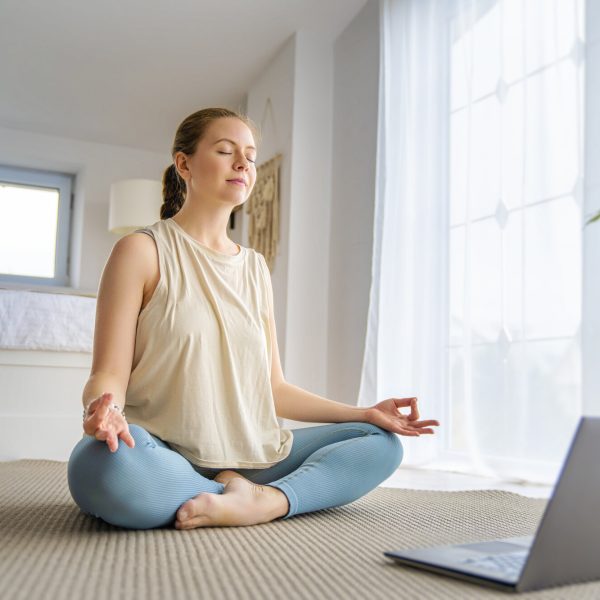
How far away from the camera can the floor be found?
2178 mm

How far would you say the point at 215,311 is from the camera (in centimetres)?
157

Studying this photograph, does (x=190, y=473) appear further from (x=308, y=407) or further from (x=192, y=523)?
(x=308, y=407)

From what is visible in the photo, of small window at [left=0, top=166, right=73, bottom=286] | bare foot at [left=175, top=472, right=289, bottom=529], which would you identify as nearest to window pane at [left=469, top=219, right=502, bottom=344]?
bare foot at [left=175, top=472, right=289, bottom=529]

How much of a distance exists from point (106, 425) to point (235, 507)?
12.0 inches

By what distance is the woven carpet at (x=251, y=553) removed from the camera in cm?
90

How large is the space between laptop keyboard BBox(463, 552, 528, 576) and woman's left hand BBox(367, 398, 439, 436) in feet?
1.74

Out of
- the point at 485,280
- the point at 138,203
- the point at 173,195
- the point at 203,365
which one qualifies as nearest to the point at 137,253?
the point at 203,365

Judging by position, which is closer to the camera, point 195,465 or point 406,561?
point 406,561

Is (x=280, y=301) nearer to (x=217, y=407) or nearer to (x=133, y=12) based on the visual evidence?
(x=133, y=12)

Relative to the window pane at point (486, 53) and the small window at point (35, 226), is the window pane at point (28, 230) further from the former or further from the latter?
the window pane at point (486, 53)

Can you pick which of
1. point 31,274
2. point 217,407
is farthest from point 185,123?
point 31,274

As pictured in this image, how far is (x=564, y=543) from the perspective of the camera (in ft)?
2.92

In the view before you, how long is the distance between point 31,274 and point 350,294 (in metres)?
2.84

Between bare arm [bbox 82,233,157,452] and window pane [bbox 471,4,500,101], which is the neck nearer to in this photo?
bare arm [bbox 82,233,157,452]
